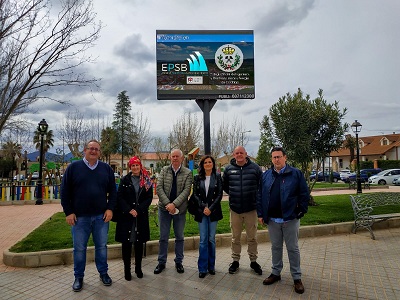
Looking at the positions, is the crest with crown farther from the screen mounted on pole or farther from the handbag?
the handbag

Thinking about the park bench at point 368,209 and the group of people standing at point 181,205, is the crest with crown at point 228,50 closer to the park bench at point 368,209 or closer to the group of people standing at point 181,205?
the group of people standing at point 181,205

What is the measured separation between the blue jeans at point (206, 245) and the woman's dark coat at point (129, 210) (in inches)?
34.1

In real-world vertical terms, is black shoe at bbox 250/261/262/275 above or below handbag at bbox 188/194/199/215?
below

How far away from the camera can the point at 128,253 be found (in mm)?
4438

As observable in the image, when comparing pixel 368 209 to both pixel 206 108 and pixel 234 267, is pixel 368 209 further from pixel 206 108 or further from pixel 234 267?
pixel 206 108

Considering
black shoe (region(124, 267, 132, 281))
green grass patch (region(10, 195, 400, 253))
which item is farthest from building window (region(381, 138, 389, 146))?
black shoe (region(124, 267, 132, 281))

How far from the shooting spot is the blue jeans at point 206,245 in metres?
4.52

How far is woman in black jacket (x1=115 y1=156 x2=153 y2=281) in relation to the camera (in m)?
4.44

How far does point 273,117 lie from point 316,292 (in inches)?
318

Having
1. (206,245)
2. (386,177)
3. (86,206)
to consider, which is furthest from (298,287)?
(386,177)

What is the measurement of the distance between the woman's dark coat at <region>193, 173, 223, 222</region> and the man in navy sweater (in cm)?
131

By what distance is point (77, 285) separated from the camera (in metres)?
4.04

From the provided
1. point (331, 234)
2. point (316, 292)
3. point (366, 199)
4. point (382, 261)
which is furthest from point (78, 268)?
point (366, 199)

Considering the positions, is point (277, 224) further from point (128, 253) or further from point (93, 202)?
point (93, 202)
